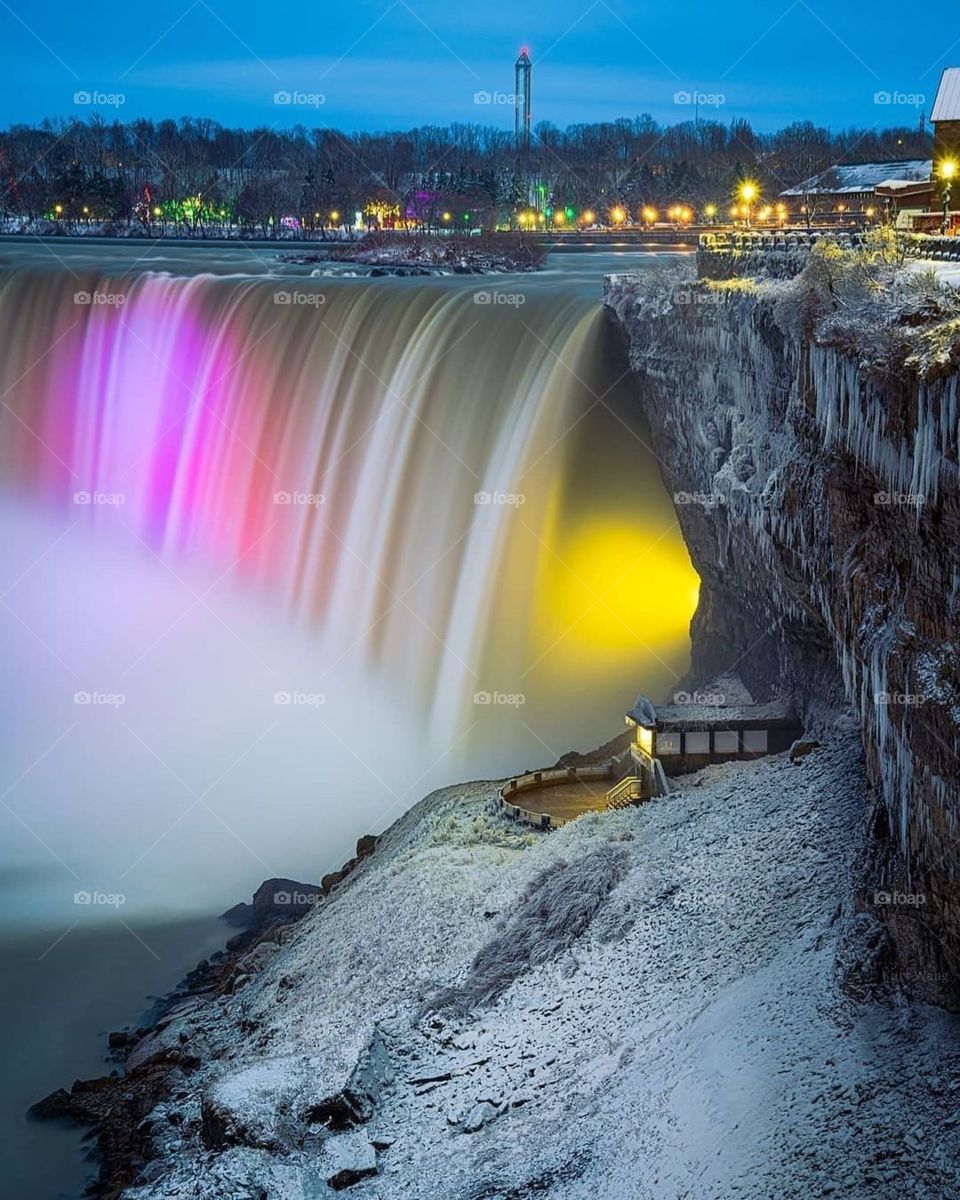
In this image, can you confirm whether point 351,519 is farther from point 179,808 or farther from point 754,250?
point 754,250

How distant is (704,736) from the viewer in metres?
24.2

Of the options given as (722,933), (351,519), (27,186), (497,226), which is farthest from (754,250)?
(27,186)

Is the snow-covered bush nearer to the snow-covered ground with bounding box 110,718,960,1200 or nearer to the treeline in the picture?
the snow-covered ground with bounding box 110,718,960,1200

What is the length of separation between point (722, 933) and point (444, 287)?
82.7ft

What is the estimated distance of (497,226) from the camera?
86.2 meters

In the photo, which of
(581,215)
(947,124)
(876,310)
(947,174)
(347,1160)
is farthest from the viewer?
(581,215)

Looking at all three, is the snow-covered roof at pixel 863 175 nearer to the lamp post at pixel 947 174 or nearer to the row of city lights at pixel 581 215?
the row of city lights at pixel 581 215

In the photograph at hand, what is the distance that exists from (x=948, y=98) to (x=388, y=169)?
214 feet

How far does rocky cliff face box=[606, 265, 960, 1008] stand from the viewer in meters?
12.5

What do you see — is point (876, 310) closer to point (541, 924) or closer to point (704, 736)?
point (541, 924)

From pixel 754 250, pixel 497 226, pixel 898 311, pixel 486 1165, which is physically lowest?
pixel 486 1165

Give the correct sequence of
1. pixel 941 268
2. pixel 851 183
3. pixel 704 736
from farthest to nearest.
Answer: pixel 851 183
pixel 704 736
pixel 941 268

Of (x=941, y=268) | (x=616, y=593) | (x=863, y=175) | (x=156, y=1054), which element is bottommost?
(x=156, y=1054)

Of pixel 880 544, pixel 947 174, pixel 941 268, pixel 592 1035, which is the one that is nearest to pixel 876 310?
pixel 880 544
